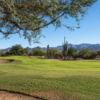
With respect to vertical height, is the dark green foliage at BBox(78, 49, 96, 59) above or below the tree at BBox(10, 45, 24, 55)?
below

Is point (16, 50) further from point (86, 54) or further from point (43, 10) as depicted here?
point (43, 10)

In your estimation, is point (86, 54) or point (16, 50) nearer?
point (86, 54)

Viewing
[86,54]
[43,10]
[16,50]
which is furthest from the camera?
[16,50]

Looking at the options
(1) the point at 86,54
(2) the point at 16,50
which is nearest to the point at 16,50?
(2) the point at 16,50

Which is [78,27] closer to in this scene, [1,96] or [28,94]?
[28,94]

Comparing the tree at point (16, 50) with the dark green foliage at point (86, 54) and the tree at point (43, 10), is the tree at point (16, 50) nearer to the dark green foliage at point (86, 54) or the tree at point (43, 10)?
the dark green foliage at point (86, 54)

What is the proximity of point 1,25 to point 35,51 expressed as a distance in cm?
7730

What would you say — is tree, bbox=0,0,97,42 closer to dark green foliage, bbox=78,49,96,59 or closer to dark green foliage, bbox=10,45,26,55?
dark green foliage, bbox=78,49,96,59

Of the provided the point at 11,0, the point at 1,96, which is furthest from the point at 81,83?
the point at 11,0

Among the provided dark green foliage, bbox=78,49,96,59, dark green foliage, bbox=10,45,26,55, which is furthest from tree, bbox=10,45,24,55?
dark green foliage, bbox=78,49,96,59

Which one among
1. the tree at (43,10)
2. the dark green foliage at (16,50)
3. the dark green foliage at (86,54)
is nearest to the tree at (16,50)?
the dark green foliage at (16,50)

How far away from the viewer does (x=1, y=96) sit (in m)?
5.27

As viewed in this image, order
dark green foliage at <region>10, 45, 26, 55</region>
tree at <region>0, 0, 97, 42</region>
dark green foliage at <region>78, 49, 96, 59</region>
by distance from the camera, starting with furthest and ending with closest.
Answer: dark green foliage at <region>10, 45, 26, 55</region> < dark green foliage at <region>78, 49, 96, 59</region> < tree at <region>0, 0, 97, 42</region>

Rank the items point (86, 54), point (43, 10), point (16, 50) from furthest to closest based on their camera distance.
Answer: point (16, 50), point (86, 54), point (43, 10)
